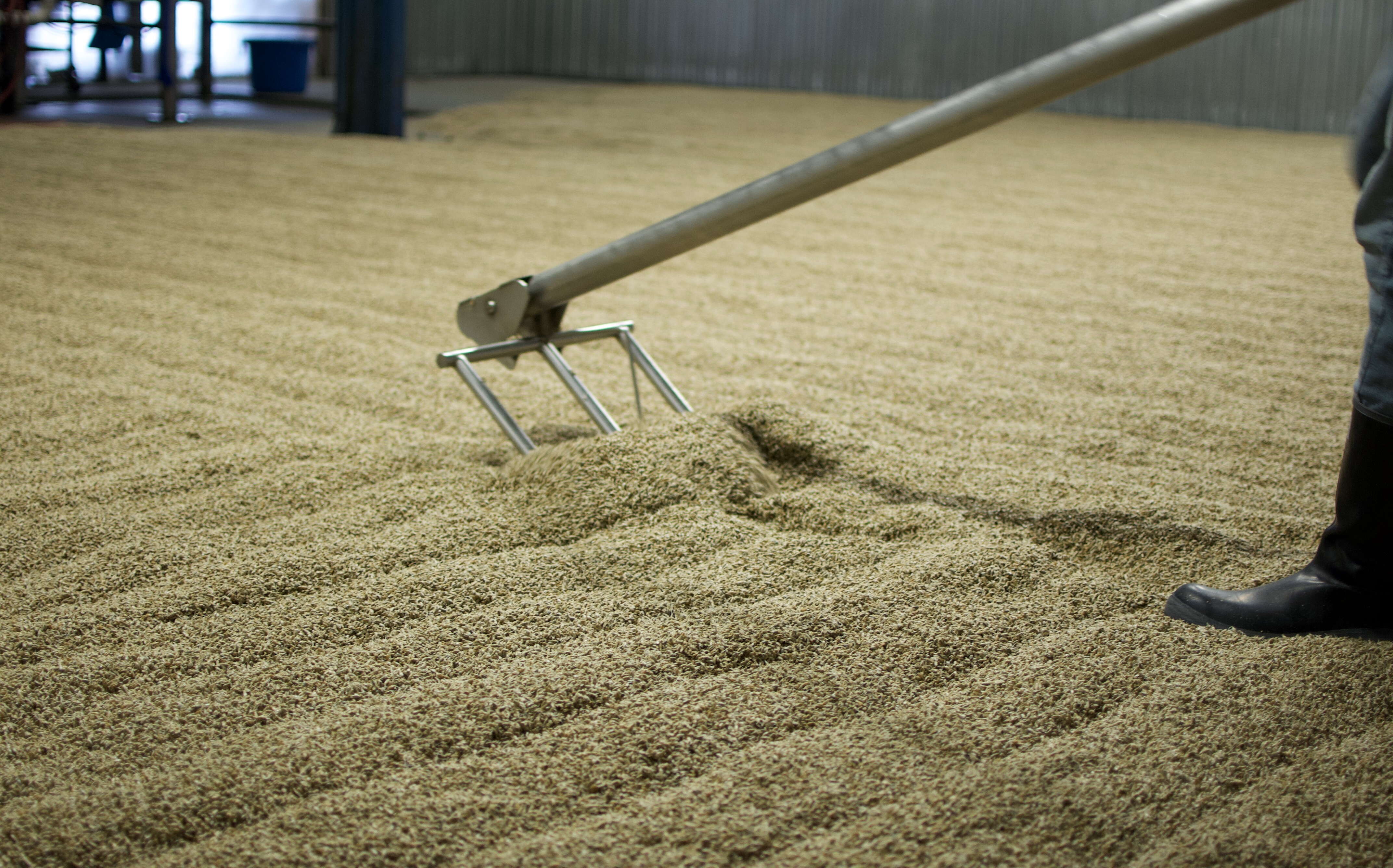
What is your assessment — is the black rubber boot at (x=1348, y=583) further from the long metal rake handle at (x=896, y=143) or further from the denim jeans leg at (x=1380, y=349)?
the long metal rake handle at (x=896, y=143)

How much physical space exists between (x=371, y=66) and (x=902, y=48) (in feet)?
20.3

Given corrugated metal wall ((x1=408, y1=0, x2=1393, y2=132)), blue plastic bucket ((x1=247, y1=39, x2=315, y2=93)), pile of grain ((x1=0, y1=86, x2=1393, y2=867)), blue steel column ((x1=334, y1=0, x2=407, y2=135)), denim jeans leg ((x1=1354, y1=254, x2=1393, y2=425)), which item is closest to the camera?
pile of grain ((x1=0, y1=86, x2=1393, y2=867))

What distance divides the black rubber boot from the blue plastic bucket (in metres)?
8.23

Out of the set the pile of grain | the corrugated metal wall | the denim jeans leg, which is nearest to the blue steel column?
the pile of grain

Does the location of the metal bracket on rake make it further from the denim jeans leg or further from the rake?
the denim jeans leg

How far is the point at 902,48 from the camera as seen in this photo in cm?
1043

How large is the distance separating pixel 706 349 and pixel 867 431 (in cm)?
55

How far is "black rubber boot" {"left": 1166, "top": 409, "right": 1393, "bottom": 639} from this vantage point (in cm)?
117

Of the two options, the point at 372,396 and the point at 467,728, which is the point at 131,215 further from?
the point at 467,728

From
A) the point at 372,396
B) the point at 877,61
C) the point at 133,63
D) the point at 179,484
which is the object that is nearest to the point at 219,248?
the point at 372,396

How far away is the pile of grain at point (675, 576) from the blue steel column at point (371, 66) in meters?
2.85

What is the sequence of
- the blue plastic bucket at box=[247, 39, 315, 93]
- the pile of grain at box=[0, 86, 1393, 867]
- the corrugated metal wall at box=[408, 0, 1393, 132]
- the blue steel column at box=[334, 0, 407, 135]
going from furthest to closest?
the corrugated metal wall at box=[408, 0, 1393, 132], the blue plastic bucket at box=[247, 39, 315, 93], the blue steel column at box=[334, 0, 407, 135], the pile of grain at box=[0, 86, 1393, 867]

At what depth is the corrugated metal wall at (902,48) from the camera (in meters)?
8.90

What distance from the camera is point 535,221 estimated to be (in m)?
3.61
